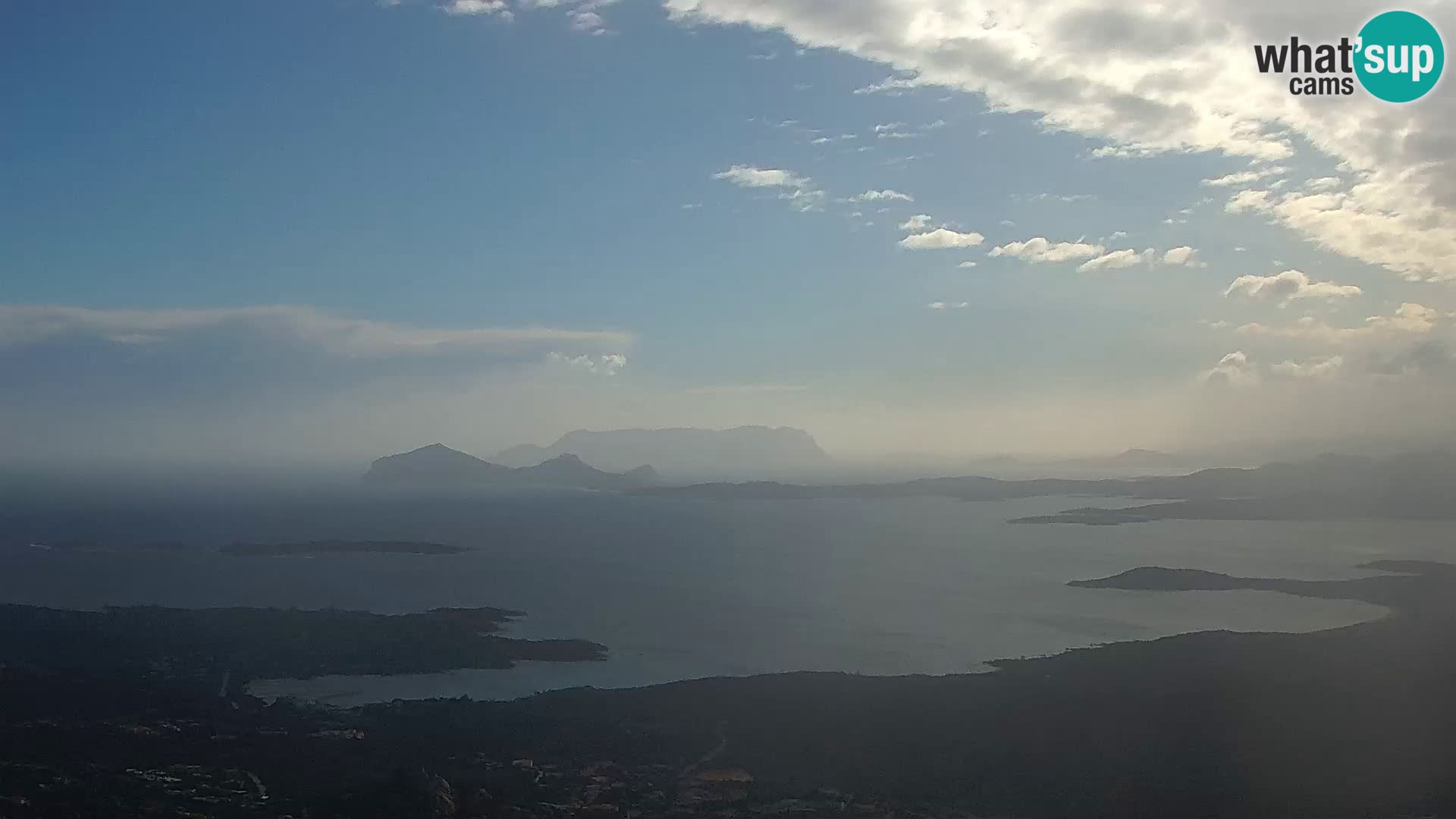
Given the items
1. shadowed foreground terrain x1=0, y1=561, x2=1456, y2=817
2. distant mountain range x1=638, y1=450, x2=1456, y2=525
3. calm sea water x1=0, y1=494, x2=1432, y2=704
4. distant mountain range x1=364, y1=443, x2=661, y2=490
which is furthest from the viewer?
distant mountain range x1=364, y1=443, x2=661, y2=490

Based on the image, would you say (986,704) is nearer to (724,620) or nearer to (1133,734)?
(1133,734)

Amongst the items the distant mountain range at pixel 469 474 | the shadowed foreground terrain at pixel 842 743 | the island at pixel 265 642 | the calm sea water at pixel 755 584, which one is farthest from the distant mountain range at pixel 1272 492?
the island at pixel 265 642

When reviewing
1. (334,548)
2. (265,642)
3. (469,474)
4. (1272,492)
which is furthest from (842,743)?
(469,474)

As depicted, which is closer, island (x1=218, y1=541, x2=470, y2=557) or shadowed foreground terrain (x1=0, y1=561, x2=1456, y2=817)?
shadowed foreground terrain (x1=0, y1=561, x2=1456, y2=817)

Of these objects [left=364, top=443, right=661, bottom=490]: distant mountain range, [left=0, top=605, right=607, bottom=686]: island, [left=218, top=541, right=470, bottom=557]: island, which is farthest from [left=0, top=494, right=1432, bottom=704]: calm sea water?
[left=364, top=443, right=661, bottom=490]: distant mountain range

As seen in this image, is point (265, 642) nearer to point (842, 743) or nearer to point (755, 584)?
point (842, 743)

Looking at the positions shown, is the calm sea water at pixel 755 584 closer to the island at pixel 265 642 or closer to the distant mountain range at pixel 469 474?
the island at pixel 265 642

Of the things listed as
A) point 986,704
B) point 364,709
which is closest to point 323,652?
point 364,709

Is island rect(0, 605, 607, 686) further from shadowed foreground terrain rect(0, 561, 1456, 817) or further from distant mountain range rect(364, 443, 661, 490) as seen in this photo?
distant mountain range rect(364, 443, 661, 490)
